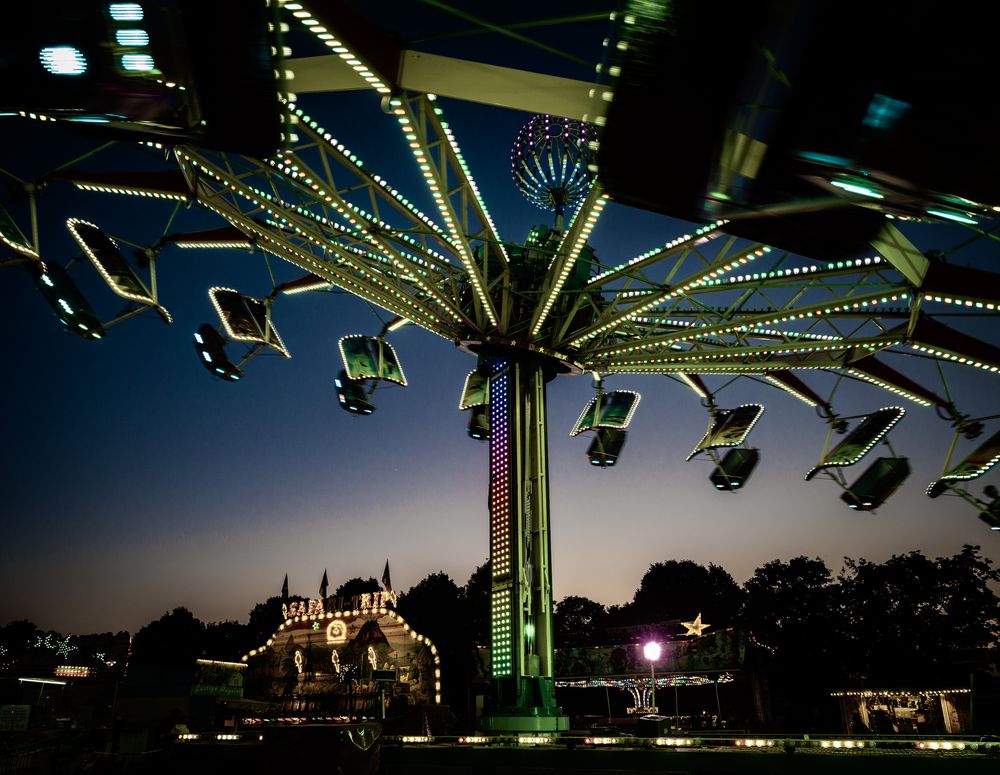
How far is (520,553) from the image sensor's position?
1565 centimetres

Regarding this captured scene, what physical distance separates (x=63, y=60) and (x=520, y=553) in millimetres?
12294

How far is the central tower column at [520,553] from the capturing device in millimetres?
14672

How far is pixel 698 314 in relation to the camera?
55.0ft

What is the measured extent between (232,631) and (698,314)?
7875 centimetres

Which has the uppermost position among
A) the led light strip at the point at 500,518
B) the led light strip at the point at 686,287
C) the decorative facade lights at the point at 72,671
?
the led light strip at the point at 686,287

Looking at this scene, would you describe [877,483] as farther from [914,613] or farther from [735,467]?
[914,613]

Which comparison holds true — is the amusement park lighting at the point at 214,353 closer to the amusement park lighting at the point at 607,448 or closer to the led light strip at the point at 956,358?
the amusement park lighting at the point at 607,448

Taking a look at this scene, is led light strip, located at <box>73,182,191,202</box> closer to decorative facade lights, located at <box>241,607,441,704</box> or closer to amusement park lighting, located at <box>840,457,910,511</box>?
amusement park lighting, located at <box>840,457,910,511</box>

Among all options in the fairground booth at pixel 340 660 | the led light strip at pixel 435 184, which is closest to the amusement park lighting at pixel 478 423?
the led light strip at pixel 435 184

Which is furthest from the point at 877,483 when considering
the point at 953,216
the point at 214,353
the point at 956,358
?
the point at 214,353

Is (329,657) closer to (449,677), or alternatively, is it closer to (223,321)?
(449,677)

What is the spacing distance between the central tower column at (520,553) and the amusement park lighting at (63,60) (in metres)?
12.0

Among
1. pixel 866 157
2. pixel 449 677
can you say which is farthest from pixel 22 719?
pixel 449 677

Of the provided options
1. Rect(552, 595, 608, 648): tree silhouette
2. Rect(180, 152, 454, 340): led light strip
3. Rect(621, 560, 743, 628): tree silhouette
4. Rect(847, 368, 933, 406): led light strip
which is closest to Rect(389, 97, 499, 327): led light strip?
Rect(180, 152, 454, 340): led light strip
